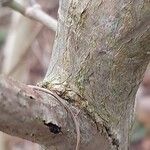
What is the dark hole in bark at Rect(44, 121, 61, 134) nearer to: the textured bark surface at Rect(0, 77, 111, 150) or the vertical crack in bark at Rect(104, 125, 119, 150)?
the textured bark surface at Rect(0, 77, 111, 150)

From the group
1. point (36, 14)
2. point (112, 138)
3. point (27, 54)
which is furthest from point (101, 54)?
point (27, 54)

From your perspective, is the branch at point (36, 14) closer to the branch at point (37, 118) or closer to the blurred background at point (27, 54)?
the blurred background at point (27, 54)

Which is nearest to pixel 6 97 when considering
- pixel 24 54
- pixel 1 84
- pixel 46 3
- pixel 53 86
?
pixel 1 84

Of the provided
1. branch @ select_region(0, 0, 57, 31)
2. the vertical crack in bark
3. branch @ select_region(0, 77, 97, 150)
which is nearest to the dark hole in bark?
branch @ select_region(0, 77, 97, 150)

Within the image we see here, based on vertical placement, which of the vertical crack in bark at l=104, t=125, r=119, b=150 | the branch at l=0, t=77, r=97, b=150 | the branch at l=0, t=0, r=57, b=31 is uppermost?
the branch at l=0, t=0, r=57, b=31

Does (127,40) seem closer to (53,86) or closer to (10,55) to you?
(53,86)

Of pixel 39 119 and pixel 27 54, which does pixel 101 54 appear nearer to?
pixel 39 119
